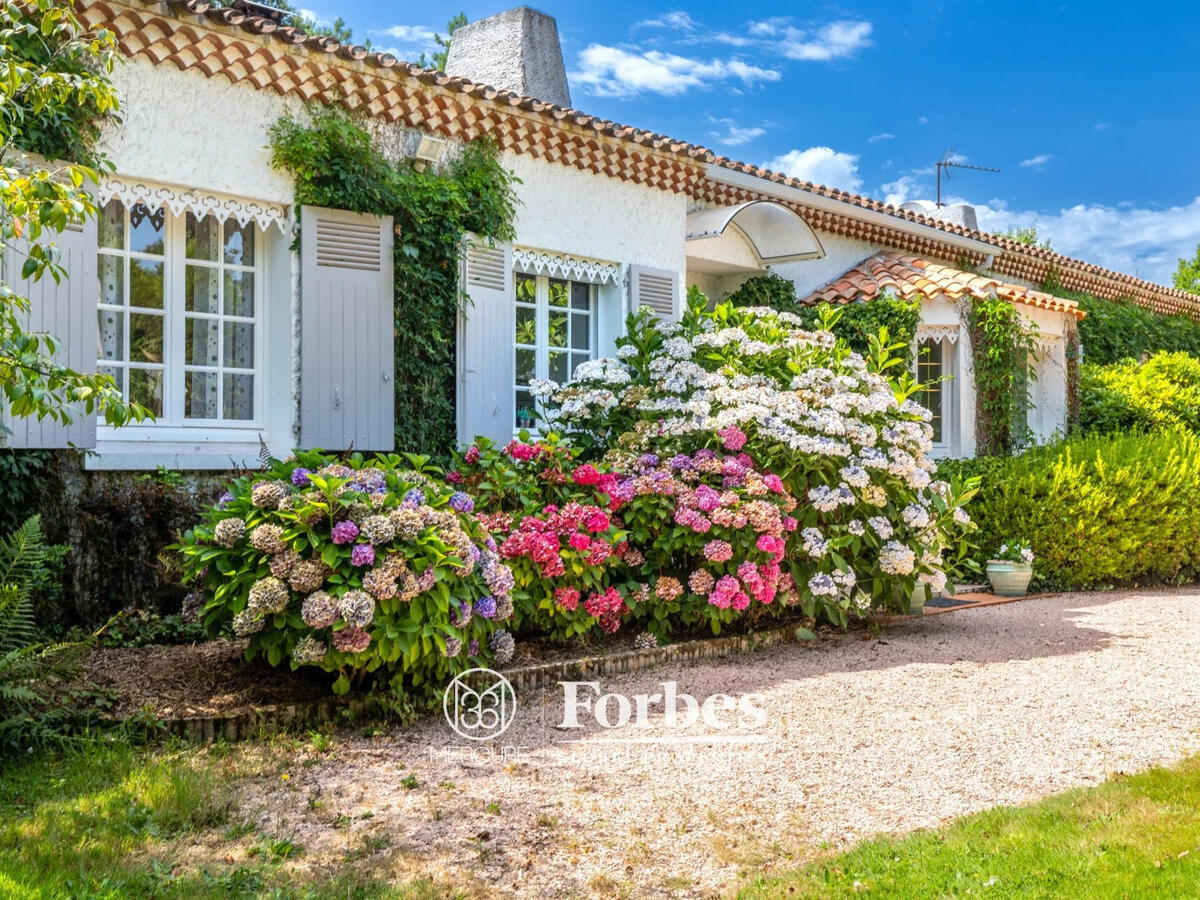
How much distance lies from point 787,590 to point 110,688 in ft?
14.3

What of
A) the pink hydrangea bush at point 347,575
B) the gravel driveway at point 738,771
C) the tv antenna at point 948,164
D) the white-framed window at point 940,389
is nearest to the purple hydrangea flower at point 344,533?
the pink hydrangea bush at point 347,575

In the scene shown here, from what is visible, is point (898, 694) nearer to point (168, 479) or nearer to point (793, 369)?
point (793, 369)

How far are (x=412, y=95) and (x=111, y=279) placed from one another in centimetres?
287

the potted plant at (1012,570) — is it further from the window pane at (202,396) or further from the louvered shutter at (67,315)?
the louvered shutter at (67,315)

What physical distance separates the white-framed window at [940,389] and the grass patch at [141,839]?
11.2 meters

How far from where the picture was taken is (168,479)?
7039mm

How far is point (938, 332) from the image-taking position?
513 inches

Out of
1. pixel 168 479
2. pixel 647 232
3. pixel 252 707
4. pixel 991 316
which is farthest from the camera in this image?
pixel 991 316

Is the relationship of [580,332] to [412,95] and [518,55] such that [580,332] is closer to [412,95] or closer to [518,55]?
Result: [412,95]

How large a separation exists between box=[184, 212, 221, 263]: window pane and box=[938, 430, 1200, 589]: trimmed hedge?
7970 mm

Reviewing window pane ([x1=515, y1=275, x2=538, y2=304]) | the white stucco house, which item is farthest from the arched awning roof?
window pane ([x1=515, y1=275, x2=538, y2=304])

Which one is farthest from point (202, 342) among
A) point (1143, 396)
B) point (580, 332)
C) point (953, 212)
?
point (953, 212)

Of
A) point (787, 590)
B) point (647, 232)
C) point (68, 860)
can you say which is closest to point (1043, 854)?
point (68, 860)

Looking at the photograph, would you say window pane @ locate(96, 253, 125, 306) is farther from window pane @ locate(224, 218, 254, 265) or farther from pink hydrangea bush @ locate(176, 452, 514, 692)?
pink hydrangea bush @ locate(176, 452, 514, 692)
